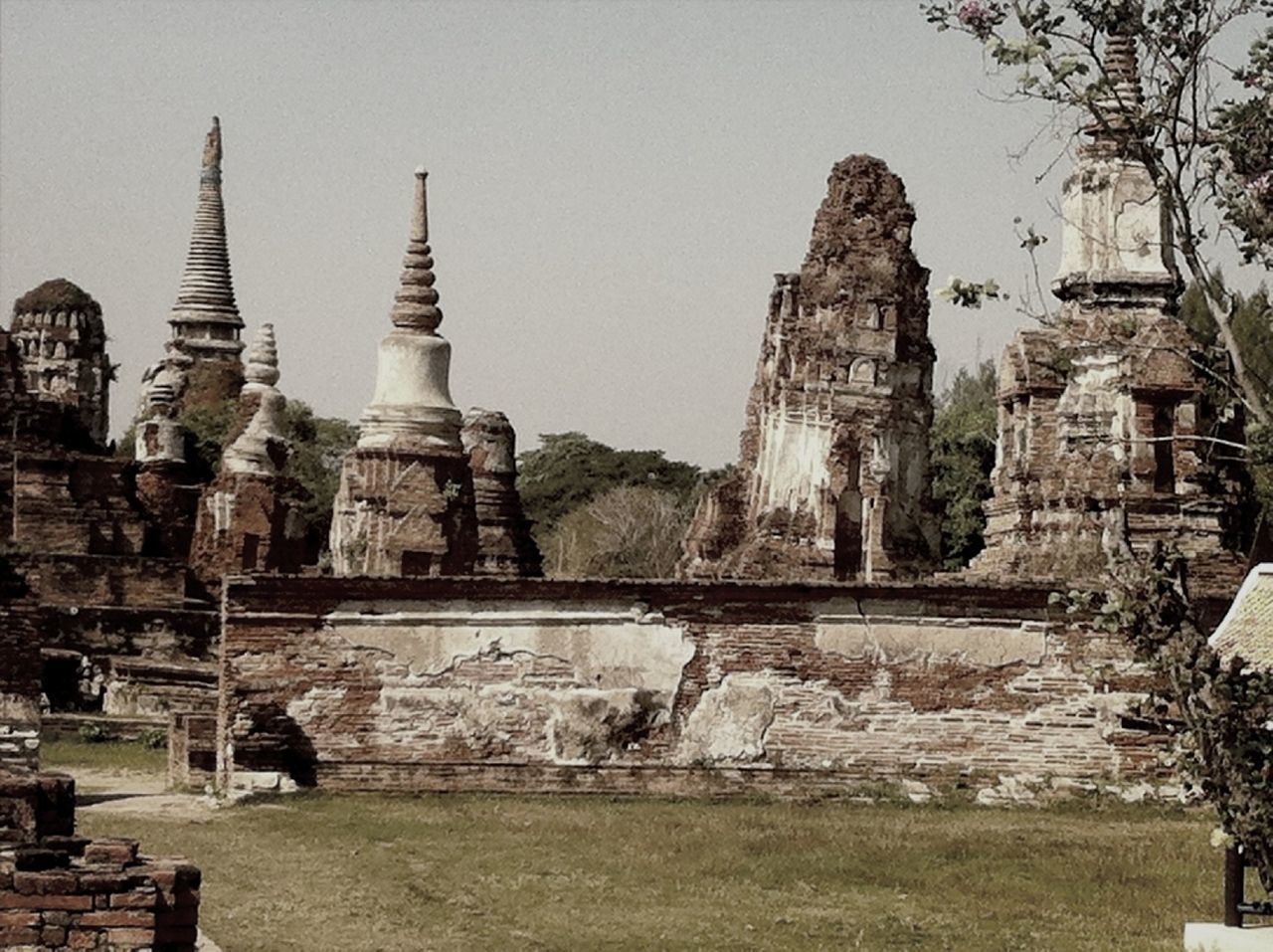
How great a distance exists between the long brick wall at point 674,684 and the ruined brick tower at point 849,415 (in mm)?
5689

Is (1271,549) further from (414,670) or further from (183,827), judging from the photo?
(183,827)

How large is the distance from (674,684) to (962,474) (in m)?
18.7

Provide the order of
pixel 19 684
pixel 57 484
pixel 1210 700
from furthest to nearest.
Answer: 1. pixel 57 484
2. pixel 19 684
3. pixel 1210 700

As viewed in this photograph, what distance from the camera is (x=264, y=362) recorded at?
31.3 meters

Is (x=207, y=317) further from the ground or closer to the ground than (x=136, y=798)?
further from the ground

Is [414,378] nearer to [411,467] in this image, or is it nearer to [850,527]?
[411,467]

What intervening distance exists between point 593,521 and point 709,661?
32.1 meters

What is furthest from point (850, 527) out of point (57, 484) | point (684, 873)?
point (57, 484)

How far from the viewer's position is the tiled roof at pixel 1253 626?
9438 mm

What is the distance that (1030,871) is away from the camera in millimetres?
11039

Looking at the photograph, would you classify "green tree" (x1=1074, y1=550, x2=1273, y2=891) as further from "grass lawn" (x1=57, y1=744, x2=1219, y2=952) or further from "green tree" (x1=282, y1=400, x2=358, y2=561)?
"green tree" (x1=282, y1=400, x2=358, y2=561)

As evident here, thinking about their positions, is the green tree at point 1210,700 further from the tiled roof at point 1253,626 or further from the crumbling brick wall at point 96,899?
the crumbling brick wall at point 96,899

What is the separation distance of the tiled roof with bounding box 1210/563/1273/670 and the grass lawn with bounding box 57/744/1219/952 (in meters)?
1.06

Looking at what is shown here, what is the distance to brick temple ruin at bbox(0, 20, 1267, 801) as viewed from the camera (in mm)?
13688
